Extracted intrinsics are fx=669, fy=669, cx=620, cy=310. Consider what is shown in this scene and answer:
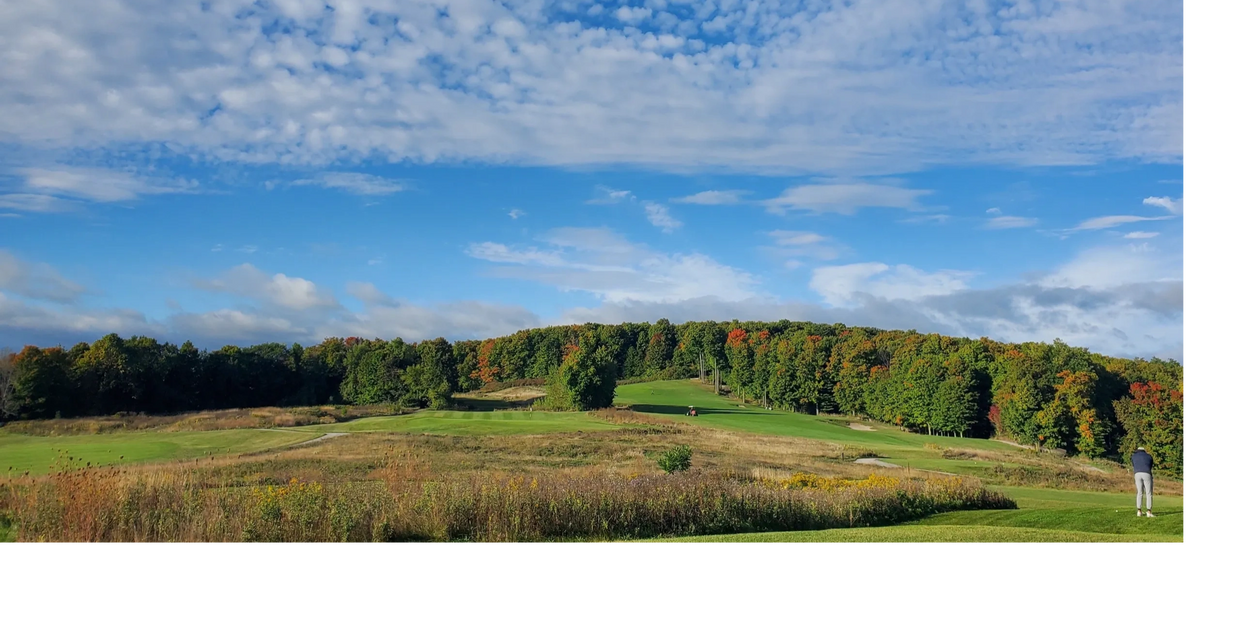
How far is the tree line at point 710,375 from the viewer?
109 feet

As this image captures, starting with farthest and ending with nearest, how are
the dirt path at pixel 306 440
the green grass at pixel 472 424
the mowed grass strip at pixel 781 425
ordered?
the mowed grass strip at pixel 781 425
the green grass at pixel 472 424
the dirt path at pixel 306 440

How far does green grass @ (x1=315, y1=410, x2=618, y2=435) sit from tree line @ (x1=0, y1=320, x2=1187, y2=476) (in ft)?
29.6

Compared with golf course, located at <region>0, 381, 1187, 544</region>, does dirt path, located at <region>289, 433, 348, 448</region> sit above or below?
below

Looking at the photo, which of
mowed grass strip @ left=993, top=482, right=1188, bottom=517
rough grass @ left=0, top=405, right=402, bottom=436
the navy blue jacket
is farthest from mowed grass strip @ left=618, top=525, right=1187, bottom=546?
rough grass @ left=0, top=405, right=402, bottom=436

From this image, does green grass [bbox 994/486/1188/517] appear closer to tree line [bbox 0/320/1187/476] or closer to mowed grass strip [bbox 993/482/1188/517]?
mowed grass strip [bbox 993/482/1188/517]

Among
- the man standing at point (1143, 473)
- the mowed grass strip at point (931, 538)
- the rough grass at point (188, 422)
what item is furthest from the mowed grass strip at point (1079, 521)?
the rough grass at point (188, 422)

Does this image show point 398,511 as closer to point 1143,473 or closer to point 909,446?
point 1143,473

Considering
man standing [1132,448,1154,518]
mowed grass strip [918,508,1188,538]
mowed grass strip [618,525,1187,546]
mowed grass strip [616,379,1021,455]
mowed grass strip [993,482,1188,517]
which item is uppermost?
man standing [1132,448,1154,518]

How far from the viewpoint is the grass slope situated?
8767 millimetres

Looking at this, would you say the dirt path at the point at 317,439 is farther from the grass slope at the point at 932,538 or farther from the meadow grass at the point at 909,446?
the grass slope at the point at 932,538

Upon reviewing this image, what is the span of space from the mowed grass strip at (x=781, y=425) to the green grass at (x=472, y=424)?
9.99 m

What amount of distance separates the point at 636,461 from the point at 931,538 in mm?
16159

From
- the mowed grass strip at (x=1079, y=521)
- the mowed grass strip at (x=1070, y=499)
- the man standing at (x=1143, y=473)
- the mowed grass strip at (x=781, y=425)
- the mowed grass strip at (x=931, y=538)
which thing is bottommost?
the mowed grass strip at (x=781, y=425)
